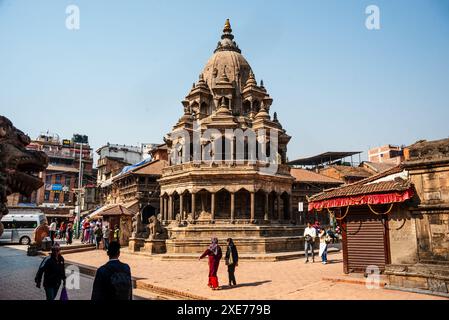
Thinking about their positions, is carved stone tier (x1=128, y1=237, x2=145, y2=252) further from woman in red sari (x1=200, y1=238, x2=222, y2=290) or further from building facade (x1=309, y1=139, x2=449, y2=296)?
building facade (x1=309, y1=139, x2=449, y2=296)

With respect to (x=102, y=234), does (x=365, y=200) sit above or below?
above

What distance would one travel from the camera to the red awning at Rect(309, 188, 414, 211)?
1119 centimetres

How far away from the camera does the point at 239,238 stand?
75.2ft

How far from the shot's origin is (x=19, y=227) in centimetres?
3275

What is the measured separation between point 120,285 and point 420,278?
9.34 m

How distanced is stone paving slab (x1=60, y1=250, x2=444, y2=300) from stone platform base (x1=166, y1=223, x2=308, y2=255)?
2835 mm

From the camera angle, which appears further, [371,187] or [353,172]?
[353,172]

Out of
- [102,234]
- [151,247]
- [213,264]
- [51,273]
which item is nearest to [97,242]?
[102,234]

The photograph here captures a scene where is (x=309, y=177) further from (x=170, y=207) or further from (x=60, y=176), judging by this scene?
(x=60, y=176)

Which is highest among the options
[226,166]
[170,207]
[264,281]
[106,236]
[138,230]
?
[226,166]

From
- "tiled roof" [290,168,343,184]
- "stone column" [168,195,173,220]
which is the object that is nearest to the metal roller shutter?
"stone column" [168,195,173,220]

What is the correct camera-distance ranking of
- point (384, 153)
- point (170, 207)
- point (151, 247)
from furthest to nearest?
point (384, 153) < point (170, 207) < point (151, 247)

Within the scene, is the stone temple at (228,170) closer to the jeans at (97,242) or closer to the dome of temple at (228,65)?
the dome of temple at (228,65)

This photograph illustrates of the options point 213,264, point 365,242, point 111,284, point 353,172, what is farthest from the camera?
point 353,172
